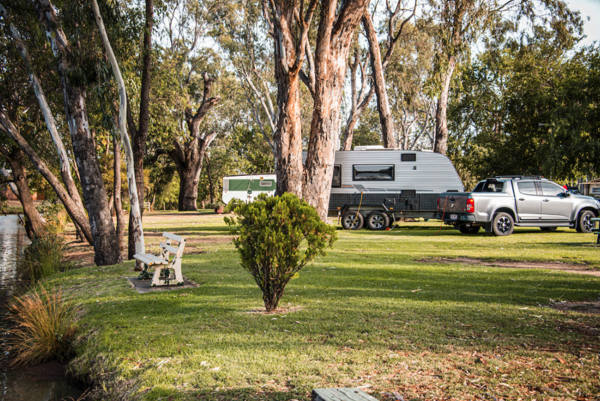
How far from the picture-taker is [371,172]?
1952 cm

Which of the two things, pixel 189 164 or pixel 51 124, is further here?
pixel 189 164

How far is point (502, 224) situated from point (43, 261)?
14.2 metres

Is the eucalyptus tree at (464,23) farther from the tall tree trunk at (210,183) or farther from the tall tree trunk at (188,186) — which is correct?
the tall tree trunk at (210,183)

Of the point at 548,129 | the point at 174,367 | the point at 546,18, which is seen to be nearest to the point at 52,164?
the point at 174,367

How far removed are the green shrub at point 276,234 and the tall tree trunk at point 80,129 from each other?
5.79m

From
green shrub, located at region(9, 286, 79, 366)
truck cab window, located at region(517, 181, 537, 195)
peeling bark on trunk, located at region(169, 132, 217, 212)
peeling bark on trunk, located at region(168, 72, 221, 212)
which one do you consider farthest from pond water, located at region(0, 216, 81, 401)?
peeling bark on trunk, located at region(169, 132, 217, 212)

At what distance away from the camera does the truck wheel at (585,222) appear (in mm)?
16938

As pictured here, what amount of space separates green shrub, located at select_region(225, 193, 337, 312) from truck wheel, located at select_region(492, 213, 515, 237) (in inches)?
488

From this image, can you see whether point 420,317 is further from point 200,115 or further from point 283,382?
point 200,115

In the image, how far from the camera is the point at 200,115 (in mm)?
33594

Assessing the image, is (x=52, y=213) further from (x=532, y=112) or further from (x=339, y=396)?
(x=532, y=112)

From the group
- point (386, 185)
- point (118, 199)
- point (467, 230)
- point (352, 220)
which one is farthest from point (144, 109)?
point (467, 230)

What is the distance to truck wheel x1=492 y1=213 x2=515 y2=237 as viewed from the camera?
1647 centimetres

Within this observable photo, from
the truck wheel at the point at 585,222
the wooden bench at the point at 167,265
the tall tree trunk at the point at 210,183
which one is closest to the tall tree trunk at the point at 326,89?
the wooden bench at the point at 167,265
